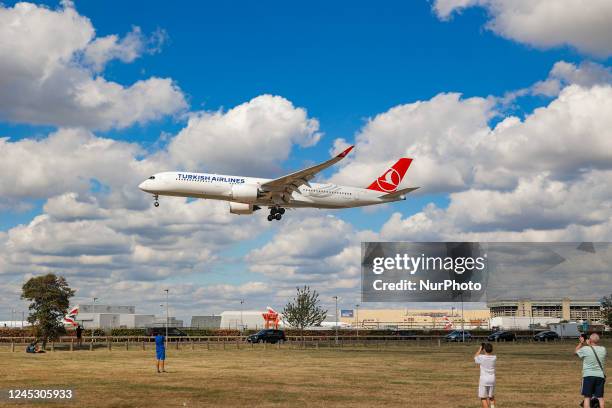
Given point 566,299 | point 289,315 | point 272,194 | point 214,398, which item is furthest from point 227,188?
point 566,299

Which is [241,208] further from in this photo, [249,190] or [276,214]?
[249,190]

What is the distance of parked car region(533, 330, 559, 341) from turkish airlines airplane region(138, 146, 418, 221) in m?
36.1

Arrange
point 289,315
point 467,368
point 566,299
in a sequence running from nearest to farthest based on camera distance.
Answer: point 467,368 < point 289,315 < point 566,299

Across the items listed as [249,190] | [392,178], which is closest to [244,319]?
[392,178]

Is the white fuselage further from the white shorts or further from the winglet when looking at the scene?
the white shorts

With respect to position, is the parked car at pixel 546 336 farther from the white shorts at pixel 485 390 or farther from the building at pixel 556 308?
the building at pixel 556 308

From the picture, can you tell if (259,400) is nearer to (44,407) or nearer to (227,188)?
(44,407)

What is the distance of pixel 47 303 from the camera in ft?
188

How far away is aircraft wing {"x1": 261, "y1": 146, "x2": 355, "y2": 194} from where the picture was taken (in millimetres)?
48906

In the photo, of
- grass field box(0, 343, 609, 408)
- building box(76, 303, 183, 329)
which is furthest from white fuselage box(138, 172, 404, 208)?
building box(76, 303, 183, 329)

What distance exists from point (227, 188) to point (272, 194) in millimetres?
3521

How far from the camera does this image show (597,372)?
1590cm

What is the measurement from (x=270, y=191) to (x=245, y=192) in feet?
7.08

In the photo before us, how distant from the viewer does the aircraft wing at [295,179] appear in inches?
1925
